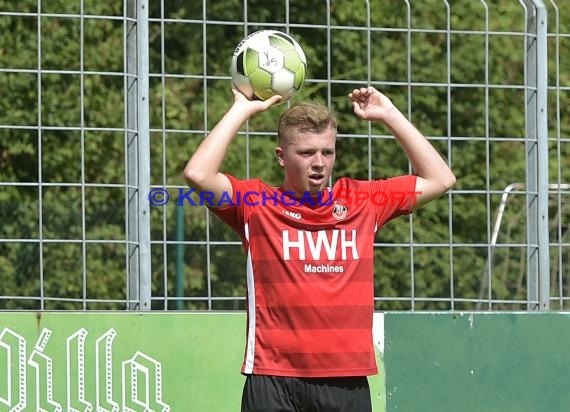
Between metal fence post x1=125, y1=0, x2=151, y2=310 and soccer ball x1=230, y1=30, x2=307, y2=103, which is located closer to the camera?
soccer ball x1=230, y1=30, x2=307, y2=103

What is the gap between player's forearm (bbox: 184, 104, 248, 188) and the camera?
4.91 metres

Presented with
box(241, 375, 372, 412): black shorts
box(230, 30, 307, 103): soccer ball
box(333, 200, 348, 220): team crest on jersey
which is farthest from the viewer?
box(230, 30, 307, 103): soccer ball

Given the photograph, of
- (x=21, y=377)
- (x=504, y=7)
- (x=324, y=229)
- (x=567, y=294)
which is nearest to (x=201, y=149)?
(x=324, y=229)

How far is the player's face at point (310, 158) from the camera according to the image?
4.98 meters

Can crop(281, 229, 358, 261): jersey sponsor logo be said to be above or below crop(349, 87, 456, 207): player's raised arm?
below

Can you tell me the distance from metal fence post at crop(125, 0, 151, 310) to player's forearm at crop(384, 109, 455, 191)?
1769 mm

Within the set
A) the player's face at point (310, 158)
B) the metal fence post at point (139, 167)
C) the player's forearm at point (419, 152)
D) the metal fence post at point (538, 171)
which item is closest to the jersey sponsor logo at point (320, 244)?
the player's face at point (310, 158)

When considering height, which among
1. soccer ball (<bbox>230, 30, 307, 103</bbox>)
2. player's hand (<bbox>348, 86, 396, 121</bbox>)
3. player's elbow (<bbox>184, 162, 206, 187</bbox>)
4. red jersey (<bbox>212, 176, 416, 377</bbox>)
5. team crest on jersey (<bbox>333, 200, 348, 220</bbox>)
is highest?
soccer ball (<bbox>230, 30, 307, 103</bbox>)

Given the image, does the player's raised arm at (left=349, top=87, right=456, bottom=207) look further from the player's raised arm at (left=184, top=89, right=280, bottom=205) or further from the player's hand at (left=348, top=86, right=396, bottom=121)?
the player's raised arm at (left=184, top=89, right=280, bottom=205)

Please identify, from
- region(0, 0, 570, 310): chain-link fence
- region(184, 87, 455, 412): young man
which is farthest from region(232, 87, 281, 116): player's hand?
region(0, 0, 570, 310): chain-link fence

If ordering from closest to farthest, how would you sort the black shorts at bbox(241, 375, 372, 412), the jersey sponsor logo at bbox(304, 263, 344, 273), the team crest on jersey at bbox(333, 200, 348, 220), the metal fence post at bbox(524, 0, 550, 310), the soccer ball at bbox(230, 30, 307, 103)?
the black shorts at bbox(241, 375, 372, 412) → the jersey sponsor logo at bbox(304, 263, 344, 273) → the team crest on jersey at bbox(333, 200, 348, 220) → the soccer ball at bbox(230, 30, 307, 103) → the metal fence post at bbox(524, 0, 550, 310)

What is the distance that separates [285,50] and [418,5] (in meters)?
4.72

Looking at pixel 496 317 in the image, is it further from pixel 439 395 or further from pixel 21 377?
pixel 21 377

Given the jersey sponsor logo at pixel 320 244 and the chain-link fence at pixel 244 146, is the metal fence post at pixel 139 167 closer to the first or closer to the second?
the chain-link fence at pixel 244 146
